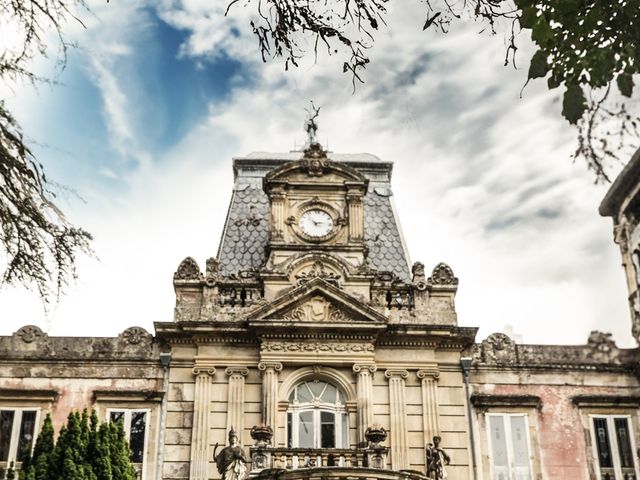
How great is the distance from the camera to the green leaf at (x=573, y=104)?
20.5ft

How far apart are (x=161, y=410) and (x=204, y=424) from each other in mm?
1173

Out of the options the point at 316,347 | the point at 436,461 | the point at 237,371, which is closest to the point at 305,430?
the point at 316,347

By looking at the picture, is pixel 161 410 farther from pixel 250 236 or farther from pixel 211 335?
pixel 250 236

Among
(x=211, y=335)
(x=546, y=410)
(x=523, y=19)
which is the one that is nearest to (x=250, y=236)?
(x=211, y=335)

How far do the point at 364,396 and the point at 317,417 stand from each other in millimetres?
1240

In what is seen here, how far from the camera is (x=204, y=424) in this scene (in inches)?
820

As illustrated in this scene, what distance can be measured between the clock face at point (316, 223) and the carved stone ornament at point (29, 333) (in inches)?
286

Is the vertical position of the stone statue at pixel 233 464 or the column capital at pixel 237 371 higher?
the column capital at pixel 237 371

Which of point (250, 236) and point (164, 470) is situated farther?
point (250, 236)

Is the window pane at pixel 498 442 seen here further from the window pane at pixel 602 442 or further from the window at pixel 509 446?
the window pane at pixel 602 442

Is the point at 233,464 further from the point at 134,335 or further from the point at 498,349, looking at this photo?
the point at 498,349

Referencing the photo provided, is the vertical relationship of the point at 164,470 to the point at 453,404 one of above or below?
below

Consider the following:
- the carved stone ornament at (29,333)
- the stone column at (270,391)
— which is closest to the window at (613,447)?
the stone column at (270,391)

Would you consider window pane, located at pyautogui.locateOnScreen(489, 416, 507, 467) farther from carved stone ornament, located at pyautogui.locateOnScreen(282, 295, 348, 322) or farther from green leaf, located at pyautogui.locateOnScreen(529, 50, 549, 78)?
green leaf, located at pyautogui.locateOnScreen(529, 50, 549, 78)
